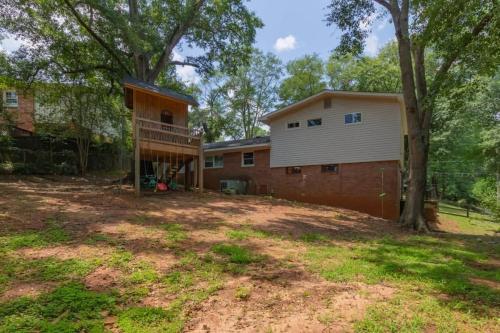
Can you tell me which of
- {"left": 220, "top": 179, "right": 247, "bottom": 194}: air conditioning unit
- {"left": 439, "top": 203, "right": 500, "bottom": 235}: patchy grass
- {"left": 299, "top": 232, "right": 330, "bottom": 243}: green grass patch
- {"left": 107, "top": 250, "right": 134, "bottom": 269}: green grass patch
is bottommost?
{"left": 439, "top": 203, "right": 500, "bottom": 235}: patchy grass

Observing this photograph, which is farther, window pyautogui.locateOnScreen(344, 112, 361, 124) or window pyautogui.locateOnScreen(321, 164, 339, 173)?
window pyautogui.locateOnScreen(321, 164, 339, 173)

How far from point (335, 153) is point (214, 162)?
905 cm

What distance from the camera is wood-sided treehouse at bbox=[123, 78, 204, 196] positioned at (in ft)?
41.6

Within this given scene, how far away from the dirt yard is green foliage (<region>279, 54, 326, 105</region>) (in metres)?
27.7

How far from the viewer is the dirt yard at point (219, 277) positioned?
3.78m

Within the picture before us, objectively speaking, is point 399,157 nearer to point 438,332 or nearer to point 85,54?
point 438,332

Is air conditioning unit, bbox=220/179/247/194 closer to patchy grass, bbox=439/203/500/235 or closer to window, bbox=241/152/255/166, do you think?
window, bbox=241/152/255/166

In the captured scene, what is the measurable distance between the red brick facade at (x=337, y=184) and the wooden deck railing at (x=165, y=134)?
589 cm

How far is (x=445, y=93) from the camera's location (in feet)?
35.4

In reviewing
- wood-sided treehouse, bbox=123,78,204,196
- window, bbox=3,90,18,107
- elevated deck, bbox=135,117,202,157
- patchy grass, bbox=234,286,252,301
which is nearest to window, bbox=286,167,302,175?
wood-sided treehouse, bbox=123,78,204,196

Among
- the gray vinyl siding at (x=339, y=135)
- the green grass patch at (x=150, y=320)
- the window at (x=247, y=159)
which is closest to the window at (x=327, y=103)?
the gray vinyl siding at (x=339, y=135)

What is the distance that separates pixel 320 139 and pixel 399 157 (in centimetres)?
411

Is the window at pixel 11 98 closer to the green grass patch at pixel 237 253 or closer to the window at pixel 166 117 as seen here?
the window at pixel 166 117

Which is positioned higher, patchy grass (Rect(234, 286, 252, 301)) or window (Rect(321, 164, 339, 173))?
window (Rect(321, 164, 339, 173))
